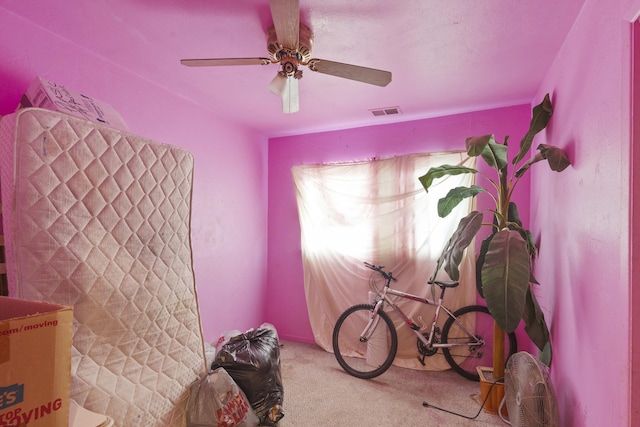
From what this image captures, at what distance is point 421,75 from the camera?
2.11m

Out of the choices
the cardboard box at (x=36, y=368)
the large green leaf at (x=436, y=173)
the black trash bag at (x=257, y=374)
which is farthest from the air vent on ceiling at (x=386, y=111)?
the cardboard box at (x=36, y=368)

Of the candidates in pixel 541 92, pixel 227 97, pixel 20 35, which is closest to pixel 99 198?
pixel 20 35

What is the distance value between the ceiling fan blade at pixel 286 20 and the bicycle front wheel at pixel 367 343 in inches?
88.5

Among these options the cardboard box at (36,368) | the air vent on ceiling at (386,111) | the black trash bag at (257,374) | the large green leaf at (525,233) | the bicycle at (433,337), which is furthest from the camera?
the air vent on ceiling at (386,111)

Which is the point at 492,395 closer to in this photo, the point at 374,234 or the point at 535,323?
the point at 535,323

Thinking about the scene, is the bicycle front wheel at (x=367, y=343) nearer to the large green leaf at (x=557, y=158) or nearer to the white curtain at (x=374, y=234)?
the white curtain at (x=374, y=234)

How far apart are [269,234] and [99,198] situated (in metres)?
2.25

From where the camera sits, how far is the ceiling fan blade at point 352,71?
1.53m

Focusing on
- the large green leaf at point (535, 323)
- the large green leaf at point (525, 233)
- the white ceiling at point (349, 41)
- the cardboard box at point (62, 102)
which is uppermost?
the white ceiling at point (349, 41)

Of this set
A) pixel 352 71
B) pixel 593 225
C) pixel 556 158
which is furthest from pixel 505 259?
pixel 352 71

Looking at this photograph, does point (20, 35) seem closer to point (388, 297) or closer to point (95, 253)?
point (95, 253)

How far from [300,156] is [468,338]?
2.52 meters

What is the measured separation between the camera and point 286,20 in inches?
50.1

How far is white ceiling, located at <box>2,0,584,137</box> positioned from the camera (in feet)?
4.73
